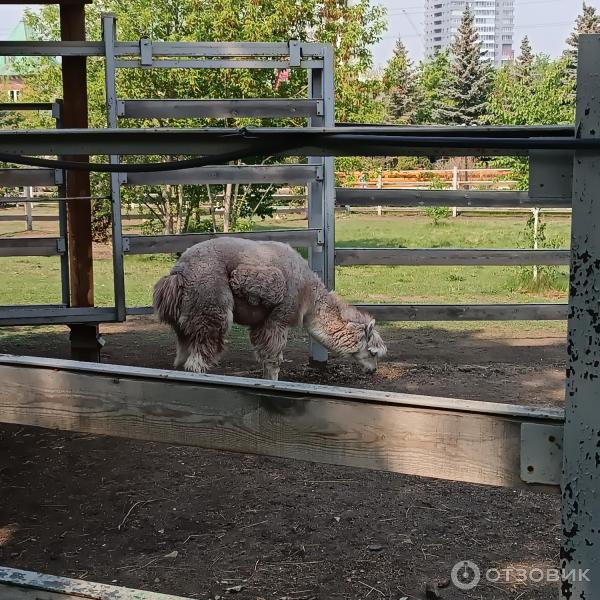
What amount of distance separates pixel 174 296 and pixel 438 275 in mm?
8701

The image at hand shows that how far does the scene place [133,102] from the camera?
740cm

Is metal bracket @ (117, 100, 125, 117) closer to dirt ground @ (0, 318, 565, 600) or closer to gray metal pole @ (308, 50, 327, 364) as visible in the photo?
gray metal pole @ (308, 50, 327, 364)

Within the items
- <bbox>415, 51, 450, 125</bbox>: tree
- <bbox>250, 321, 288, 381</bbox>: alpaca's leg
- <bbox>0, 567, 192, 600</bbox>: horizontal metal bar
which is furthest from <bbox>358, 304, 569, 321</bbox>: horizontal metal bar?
<bbox>415, 51, 450, 125</bbox>: tree

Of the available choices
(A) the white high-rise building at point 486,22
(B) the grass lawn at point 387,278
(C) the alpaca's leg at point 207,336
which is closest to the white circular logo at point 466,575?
(C) the alpaca's leg at point 207,336

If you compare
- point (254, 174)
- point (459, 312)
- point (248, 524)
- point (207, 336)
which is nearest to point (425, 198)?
point (459, 312)

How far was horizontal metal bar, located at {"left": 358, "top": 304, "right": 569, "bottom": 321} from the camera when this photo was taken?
825 centimetres

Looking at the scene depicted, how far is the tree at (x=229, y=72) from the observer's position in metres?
13.1

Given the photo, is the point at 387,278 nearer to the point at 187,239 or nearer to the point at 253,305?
the point at 187,239

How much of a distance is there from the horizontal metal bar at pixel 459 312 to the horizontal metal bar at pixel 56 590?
6.48 metres

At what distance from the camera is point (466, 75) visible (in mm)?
55344

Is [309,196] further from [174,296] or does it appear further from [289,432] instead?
[289,432]

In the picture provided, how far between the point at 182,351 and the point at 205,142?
5201mm

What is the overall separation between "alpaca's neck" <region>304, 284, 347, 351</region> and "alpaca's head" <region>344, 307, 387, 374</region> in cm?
8

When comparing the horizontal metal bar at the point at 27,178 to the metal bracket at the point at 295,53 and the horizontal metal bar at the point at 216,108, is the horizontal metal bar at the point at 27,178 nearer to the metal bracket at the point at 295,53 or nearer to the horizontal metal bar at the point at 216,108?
the horizontal metal bar at the point at 216,108
